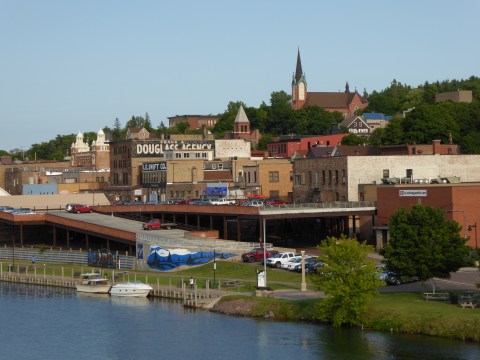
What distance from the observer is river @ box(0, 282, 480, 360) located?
58625mm

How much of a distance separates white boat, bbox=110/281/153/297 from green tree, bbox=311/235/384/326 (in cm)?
2128

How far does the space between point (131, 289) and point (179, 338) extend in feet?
62.3

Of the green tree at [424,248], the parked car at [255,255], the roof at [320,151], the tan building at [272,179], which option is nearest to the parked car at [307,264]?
the parked car at [255,255]

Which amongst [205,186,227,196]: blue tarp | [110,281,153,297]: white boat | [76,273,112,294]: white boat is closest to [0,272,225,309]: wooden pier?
[110,281,153,297]: white boat

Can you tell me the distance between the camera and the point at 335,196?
11475 centimetres

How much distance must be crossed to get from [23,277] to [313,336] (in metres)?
43.5

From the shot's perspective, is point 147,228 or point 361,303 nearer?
point 361,303

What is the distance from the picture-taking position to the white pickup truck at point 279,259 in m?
84.5

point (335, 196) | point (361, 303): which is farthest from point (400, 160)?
point (361, 303)

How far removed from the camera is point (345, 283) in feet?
207

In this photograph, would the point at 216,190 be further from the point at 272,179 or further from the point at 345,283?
the point at 345,283

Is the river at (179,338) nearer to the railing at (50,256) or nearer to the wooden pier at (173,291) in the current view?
the wooden pier at (173,291)

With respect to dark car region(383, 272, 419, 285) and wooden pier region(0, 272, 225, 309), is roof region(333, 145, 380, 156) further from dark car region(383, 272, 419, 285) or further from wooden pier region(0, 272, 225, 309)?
dark car region(383, 272, 419, 285)

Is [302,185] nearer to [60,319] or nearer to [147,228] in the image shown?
[147,228]
